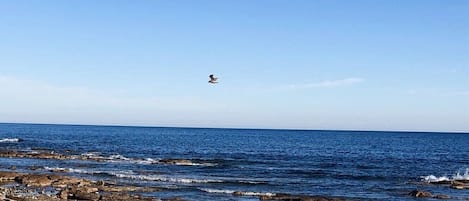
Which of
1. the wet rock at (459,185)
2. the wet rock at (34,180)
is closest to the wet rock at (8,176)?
the wet rock at (34,180)

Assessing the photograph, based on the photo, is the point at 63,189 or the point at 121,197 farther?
the point at 63,189

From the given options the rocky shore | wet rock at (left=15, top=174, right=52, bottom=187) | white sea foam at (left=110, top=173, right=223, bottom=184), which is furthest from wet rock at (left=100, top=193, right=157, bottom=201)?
white sea foam at (left=110, top=173, right=223, bottom=184)

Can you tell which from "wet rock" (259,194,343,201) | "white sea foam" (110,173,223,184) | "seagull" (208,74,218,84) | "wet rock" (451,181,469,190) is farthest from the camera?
"white sea foam" (110,173,223,184)

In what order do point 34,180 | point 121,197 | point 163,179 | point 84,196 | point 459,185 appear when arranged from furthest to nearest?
point 163,179 < point 459,185 < point 34,180 < point 121,197 < point 84,196

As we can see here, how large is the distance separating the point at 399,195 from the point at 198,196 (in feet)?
47.1

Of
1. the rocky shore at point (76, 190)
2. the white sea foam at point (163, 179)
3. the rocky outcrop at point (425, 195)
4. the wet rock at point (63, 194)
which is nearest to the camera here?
the wet rock at point (63, 194)

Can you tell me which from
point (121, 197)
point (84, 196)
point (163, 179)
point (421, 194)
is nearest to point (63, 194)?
point (84, 196)

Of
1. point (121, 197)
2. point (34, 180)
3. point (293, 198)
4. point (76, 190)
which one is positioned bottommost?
point (293, 198)

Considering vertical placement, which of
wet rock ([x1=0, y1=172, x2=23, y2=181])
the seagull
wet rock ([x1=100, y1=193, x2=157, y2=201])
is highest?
the seagull

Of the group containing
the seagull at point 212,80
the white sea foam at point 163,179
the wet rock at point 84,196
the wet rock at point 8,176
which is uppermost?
the seagull at point 212,80

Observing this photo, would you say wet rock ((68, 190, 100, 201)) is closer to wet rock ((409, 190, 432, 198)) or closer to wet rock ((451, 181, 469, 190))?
wet rock ((409, 190, 432, 198))

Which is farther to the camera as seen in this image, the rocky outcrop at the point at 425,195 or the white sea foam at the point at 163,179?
the white sea foam at the point at 163,179

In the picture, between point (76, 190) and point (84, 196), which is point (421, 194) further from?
point (76, 190)

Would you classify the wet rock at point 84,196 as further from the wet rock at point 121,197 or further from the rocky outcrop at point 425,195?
the rocky outcrop at point 425,195
